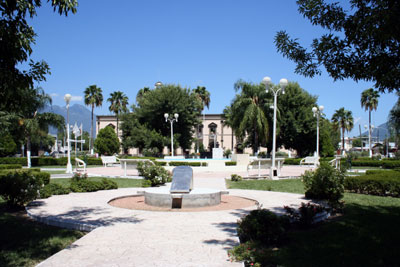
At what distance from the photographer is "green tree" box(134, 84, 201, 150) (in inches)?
1858

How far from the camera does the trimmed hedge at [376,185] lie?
38.2 ft

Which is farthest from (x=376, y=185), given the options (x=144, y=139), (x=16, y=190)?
(x=144, y=139)

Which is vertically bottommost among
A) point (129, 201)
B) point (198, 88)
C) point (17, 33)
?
point (129, 201)

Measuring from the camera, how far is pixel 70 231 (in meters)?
6.74

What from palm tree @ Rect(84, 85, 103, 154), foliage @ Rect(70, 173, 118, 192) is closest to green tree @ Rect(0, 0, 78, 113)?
foliage @ Rect(70, 173, 118, 192)

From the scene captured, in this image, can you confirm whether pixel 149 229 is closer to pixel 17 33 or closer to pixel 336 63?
pixel 17 33

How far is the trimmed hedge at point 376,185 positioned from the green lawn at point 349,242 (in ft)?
11.2

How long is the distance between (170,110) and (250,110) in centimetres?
1509

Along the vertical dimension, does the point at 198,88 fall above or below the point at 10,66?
above

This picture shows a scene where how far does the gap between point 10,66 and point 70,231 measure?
3252 millimetres

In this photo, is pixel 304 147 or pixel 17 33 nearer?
pixel 17 33

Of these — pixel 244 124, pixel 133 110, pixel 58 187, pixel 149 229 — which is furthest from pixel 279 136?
pixel 149 229

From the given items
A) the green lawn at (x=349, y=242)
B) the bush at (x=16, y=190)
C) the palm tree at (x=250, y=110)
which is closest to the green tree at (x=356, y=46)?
the green lawn at (x=349, y=242)

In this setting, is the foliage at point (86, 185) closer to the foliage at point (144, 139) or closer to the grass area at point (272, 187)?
the grass area at point (272, 187)
